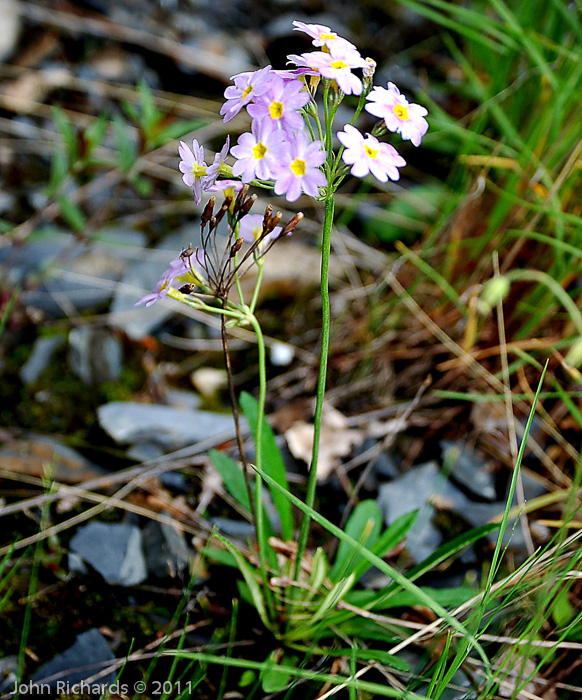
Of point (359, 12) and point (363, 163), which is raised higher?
point (359, 12)

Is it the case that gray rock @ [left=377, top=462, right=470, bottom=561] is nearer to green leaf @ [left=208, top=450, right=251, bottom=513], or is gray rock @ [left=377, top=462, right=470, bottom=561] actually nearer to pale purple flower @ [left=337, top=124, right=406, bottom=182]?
green leaf @ [left=208, top=450, right=251, bottom=513]

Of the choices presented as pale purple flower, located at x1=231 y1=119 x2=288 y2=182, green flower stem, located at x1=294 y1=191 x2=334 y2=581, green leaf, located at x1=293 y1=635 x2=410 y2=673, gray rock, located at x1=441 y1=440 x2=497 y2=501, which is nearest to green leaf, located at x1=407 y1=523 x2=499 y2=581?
green leaf, located at x1=293 y1=635 x2=410 y2=673

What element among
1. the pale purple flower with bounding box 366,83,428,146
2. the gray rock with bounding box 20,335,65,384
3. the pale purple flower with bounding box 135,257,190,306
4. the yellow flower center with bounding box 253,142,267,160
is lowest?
the gray rock with bounding box 20,335,65,384

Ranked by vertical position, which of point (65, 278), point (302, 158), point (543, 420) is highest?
point (302, 158)

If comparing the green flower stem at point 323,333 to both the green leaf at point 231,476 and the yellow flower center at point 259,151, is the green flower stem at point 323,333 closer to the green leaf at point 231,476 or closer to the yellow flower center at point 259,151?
the yellow flower center at point 259,151

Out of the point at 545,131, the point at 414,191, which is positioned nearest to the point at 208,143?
the point at 414,191

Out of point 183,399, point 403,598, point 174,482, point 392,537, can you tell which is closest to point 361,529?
point 392,537

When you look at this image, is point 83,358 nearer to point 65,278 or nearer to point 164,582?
point 65,278

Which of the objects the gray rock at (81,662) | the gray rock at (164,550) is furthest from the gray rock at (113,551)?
the gray rock at (81,662)
